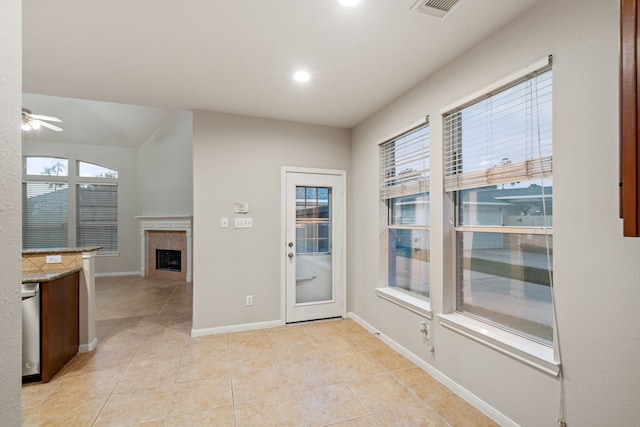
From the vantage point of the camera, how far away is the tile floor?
205cm

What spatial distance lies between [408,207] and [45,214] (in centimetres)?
808

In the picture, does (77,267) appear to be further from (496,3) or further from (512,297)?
(496,3)

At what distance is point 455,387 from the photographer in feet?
7.59

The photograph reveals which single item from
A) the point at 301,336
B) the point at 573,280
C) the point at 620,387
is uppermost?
the point at 573,280

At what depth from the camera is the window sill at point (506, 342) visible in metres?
1.70

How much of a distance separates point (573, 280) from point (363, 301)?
97.3 inches

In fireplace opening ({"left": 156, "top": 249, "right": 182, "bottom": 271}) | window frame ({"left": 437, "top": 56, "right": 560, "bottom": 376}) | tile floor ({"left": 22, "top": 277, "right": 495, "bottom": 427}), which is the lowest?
tile floor ({"left": 22, "top": 277, "right": 495, "bottom": 427})

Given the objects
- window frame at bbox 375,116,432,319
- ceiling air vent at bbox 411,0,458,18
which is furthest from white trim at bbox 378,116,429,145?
ceiling air vent at bbox 411,0,458,18

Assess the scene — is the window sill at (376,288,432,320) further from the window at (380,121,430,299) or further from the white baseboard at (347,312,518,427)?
the white baseboard at (347,312,518,427)

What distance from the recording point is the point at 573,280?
160 centimetres

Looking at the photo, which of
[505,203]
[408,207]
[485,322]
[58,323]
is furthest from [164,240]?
[505,203]

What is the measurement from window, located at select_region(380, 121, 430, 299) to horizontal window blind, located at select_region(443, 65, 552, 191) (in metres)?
0.36

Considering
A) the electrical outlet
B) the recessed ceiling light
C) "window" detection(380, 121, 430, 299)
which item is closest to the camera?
the recessed ceiling light

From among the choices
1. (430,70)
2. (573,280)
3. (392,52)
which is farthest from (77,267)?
(573,280)
